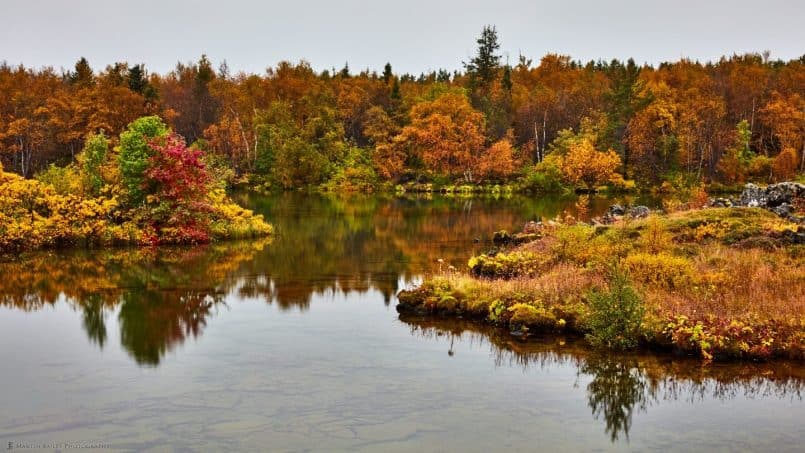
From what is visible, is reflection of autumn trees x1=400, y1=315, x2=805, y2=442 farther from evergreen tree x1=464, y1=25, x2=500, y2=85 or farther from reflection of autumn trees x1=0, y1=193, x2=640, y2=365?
evergreen tree x1=464, y1=25, x2=500, y2=85

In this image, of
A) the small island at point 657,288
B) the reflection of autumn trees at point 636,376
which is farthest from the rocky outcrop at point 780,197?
the reflection of autumn trees at point 636,376

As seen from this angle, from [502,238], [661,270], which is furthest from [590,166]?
Result: [661,270]

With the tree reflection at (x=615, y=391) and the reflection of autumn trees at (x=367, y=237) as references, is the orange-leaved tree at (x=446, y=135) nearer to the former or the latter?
the reflection of autumn trees at (x=367, y=237)

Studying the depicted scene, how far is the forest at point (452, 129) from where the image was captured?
7331 centimetres

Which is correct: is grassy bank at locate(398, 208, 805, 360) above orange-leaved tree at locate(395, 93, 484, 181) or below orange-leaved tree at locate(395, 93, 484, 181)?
below

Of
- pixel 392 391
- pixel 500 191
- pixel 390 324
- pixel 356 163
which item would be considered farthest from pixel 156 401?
pixel 356 163

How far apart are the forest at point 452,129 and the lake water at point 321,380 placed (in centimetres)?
4952

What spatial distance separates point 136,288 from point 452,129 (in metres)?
58.3

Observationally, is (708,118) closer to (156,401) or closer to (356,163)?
(356,163)

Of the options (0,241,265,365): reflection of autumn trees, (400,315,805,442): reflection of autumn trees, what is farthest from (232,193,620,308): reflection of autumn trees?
(400,315,805,442): reflection of autumn trees

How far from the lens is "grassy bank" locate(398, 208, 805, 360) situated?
53.4 feet

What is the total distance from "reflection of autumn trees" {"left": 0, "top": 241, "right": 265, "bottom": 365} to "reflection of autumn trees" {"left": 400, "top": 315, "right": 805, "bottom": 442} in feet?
24.3

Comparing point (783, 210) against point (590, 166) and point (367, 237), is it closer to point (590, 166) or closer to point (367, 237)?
point (367, 237)

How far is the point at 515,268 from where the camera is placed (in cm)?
2308
